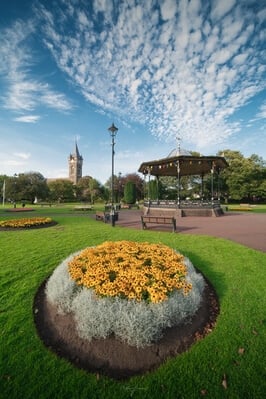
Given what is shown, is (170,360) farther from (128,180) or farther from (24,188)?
(24,188)

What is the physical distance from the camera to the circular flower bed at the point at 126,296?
10.3 ft

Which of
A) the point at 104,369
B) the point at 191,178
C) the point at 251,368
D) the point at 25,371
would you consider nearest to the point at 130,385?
the point at 104,369

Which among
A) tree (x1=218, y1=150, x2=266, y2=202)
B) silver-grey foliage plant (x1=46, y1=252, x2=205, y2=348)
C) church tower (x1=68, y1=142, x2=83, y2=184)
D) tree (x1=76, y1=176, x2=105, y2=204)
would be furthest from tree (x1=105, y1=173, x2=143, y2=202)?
church tower (x1=68, y1=142, x2=83, y2=184)

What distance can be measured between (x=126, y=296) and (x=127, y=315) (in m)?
0.39

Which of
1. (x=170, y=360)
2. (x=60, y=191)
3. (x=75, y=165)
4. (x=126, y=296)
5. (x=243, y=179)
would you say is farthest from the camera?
(x=75, y=165)

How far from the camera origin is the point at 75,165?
11788 centimetres

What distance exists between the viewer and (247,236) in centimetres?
927

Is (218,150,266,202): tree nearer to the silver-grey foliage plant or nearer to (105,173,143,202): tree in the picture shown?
(105,173,143,202): tree

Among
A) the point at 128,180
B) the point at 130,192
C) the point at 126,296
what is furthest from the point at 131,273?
the point at 128,180

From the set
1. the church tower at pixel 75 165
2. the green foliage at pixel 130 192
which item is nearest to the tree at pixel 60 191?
the green foliage at pixel 130 192

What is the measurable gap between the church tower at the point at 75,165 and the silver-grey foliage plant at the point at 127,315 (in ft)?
384

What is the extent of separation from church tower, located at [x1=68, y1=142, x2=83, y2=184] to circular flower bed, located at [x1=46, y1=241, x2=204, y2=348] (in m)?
116

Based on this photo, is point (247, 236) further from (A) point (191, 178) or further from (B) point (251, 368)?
(A) point (191, 178)

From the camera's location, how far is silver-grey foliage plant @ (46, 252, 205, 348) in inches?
122
